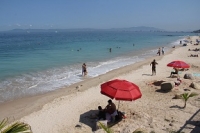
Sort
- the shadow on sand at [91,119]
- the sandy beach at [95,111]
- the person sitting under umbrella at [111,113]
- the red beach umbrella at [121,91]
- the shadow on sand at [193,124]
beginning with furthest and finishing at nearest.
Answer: the person sitting under umbrella at [111,113] → the shadow on sand at [91,119] → the sandy beach at [95,111] → the red beach umbrella at [121,91] → the shadow on sand at [193,124]

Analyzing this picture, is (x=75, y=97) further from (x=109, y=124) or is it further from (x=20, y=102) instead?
(x=109, y=124)

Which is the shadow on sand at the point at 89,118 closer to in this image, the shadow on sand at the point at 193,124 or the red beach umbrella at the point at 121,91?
the red beach umbrella at the point at 121,91

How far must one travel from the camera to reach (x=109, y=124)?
8469 millimetres

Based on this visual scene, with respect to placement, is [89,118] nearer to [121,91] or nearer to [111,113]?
[111,113]

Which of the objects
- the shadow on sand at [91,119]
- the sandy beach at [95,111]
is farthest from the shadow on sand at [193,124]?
the shadow on sand at [91,119]

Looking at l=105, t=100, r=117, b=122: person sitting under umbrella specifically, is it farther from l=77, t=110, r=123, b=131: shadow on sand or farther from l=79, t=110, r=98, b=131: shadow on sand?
l=79, t=110, r=98, b=131: shadow on sand

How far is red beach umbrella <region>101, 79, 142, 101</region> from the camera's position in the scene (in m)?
7.73

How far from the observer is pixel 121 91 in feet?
25.9

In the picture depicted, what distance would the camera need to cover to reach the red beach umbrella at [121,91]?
7730 mm

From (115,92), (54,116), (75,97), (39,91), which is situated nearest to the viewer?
(115,92)

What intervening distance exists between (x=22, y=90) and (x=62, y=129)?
7.88 metres

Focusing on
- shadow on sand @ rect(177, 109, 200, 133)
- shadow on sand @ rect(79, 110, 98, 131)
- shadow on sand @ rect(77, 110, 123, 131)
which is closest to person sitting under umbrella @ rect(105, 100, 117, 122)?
shadow on sand @ rect(77, 110, 123, 131)

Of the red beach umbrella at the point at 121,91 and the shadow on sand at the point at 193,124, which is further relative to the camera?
the red beach umbrella at the point at 121,91

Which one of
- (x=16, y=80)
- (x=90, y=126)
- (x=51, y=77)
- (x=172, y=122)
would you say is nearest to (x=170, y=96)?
(x=172, y=122)
